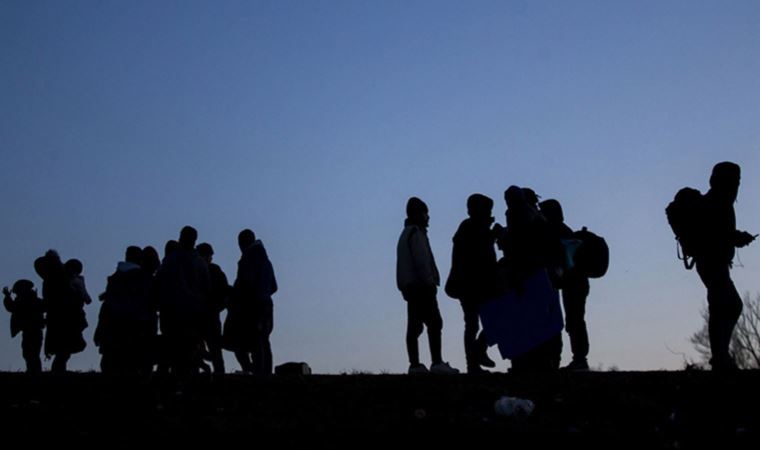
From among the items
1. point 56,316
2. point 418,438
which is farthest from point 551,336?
point 56,316

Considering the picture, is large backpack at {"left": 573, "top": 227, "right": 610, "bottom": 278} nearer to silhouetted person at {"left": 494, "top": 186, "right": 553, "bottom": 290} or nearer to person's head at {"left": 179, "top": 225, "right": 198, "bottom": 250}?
silhouetted person at {"left": 494, "top": 186, "right": 553, "bottom": 290}

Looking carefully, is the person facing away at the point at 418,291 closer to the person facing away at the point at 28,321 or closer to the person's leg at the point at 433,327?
the person's leg at the point at 433,327

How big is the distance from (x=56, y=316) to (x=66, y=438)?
6646 millimetres

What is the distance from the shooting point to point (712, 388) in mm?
9781

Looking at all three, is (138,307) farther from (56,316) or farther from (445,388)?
(445,388)

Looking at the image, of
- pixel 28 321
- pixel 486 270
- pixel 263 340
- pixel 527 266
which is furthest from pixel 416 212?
pixel 28 321

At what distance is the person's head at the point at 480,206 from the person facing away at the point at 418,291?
85 centimetres

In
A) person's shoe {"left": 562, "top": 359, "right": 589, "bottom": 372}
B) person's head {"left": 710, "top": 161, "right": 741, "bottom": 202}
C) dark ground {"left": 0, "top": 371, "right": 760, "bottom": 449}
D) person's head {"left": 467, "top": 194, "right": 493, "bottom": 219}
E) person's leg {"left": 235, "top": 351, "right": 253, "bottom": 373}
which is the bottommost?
dark ground {"left": 0, "top": 371, "right": 760, "bottom": 449}

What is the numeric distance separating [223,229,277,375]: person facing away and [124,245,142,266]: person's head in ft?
4.14

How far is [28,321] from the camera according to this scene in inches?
610

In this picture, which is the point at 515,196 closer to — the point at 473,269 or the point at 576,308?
the point at 473,269

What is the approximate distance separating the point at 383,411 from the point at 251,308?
4801mm

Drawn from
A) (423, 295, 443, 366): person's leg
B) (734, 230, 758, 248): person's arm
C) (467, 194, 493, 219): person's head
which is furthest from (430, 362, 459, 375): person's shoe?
(734, 230, 758, 248): person's arm

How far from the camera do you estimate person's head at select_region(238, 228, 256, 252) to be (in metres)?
14.2
